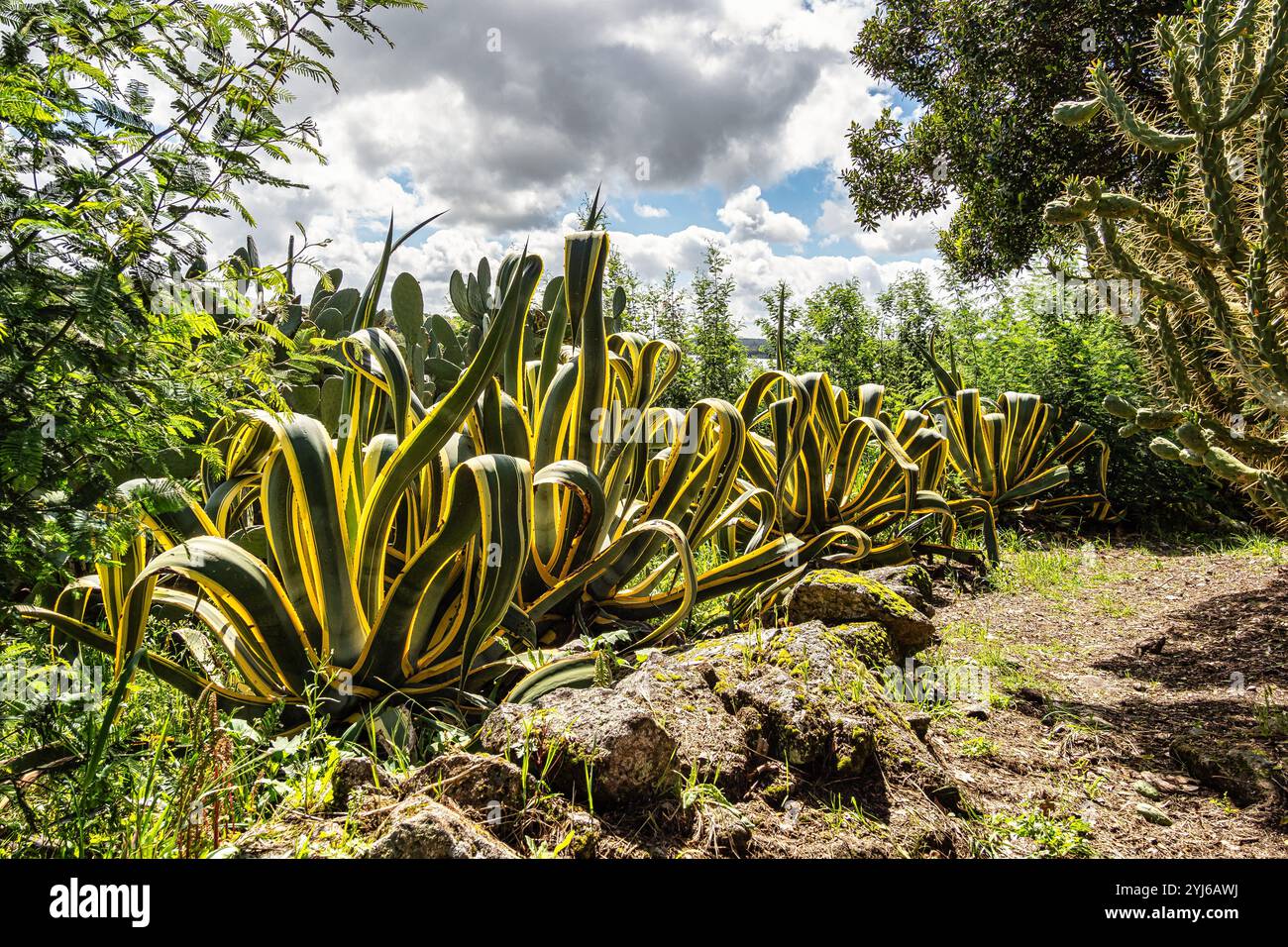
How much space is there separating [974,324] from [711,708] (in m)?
7.06

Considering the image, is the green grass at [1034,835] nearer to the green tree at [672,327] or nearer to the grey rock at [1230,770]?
the grey rock at [1230,770]

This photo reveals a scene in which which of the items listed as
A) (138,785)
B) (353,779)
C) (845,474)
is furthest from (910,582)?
(138,785)

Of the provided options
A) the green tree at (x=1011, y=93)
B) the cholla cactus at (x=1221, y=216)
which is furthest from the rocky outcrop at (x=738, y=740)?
the green tree at (x=1011, y=93)

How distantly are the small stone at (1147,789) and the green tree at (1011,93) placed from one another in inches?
159

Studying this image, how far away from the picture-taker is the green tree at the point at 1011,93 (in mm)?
4879

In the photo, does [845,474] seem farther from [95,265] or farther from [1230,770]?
[95,265]

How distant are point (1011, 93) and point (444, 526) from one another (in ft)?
18.1

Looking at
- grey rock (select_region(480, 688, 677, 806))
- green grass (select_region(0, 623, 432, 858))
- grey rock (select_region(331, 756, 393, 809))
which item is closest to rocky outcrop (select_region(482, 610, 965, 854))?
grey rock (select_region(480, 688, 677, 806))

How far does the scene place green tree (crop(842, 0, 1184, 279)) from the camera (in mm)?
4879

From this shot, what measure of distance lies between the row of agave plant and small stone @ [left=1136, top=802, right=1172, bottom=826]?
110 centimetres

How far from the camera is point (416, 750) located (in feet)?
5.20

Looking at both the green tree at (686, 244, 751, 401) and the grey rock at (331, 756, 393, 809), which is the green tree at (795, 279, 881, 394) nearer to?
the green tree at (686, 244, 751, 401)

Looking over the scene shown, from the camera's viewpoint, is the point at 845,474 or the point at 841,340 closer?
the point at 845,474

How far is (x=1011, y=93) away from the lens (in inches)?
208
